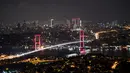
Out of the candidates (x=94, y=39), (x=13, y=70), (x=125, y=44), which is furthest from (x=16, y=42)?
(x=13, y=70)

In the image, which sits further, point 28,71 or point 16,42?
point 16,42

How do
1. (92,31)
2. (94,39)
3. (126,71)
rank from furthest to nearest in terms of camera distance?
(92,31), (94,39), (126,71)

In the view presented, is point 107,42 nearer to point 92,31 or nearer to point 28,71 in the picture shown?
point 92,31

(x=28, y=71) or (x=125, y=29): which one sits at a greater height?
(x=28, y=71)

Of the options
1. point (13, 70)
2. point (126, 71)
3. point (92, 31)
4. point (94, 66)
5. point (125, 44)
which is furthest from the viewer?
point (92, 31)

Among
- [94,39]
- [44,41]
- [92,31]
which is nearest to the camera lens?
[94,39]

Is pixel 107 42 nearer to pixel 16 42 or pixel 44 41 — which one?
pixel 44 41

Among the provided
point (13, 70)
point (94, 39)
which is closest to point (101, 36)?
point (94, 39)

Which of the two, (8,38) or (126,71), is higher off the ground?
(126,71)

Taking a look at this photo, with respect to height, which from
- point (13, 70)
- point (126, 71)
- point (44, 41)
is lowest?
point (44, 41)
